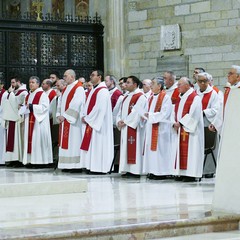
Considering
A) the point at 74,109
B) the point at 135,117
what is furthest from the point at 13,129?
the point at 135,117

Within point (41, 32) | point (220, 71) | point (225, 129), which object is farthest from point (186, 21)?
point (225, 129)

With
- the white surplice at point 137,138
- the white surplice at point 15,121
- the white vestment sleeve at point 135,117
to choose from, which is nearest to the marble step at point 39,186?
the white surplice at point 137,138

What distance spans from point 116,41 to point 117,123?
5601mm

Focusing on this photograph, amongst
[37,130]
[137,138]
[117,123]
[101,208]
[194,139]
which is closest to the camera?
[101,208]

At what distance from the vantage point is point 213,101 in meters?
13.8

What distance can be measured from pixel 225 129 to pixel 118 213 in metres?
1.38

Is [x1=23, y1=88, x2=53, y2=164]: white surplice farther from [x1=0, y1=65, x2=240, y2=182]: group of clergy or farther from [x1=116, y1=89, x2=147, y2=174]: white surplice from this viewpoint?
[x1=116, y1=89, x2=147, y2=174]: white surplice

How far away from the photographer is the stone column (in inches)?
780

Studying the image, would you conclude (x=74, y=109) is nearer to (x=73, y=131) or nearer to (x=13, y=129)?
(x=73, y=131)

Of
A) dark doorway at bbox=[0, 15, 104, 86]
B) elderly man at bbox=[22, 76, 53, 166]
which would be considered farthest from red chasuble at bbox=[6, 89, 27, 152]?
dark doorway at bbox=[0, 15, 104, 86]

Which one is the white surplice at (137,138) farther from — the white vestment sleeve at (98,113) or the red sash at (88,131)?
the red sash at (88,131)

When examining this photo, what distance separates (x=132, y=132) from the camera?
14289 mm

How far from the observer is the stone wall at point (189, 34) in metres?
17.4

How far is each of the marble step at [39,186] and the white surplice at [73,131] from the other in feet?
11.0
